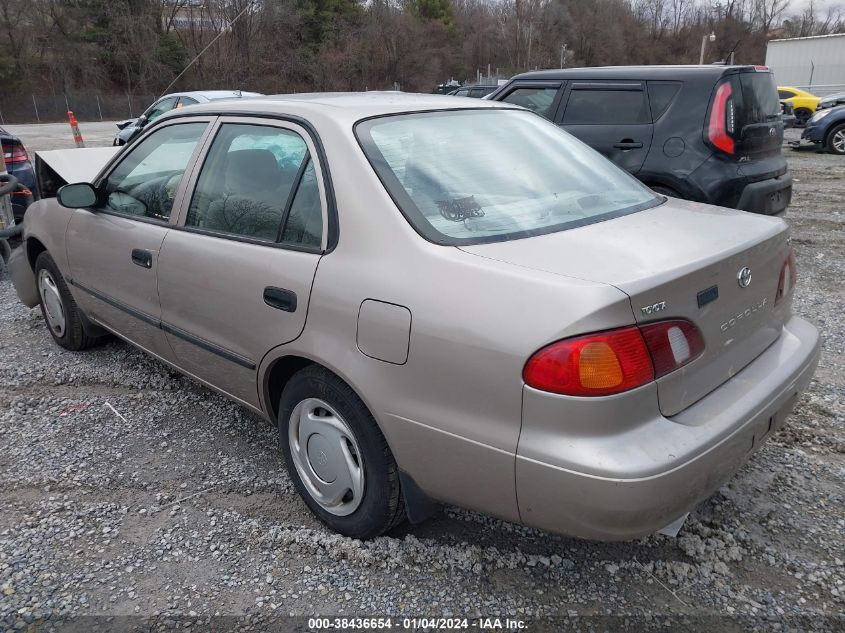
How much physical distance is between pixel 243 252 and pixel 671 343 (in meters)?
1.66

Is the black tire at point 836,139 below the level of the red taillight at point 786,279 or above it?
below

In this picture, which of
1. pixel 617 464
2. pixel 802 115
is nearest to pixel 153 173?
pixel 617 464

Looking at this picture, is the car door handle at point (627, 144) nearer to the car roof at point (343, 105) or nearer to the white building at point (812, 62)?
the car roof at point (343, 105)

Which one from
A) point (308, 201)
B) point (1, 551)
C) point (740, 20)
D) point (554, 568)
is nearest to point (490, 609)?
point (554, 568)

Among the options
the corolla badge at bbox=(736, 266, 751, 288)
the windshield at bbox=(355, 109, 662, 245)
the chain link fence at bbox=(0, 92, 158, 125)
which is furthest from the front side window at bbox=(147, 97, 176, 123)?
the chain link fence at bbox=(0, 92, 158, 125)

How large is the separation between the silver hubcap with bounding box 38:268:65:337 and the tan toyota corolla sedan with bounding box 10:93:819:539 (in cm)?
135

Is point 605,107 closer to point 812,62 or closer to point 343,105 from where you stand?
point 343,105

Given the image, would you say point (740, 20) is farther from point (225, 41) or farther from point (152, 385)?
point (152, 385)

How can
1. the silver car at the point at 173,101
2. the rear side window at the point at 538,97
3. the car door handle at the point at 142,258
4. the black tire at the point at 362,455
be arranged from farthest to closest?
the silver car at the point at 173,101 → the rear side window at the point at 538,97 → the car door handle at the point at 142,258 → the black tire at the point at 362,455

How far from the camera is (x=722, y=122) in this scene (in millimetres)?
5684

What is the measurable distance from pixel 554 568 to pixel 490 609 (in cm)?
32

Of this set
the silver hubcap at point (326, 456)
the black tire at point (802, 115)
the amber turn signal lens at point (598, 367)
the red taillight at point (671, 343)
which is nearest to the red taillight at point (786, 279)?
the red taillight at point (671, 343)

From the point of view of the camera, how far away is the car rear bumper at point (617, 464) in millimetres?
1831

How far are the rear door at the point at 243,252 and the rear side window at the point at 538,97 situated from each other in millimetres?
4568
